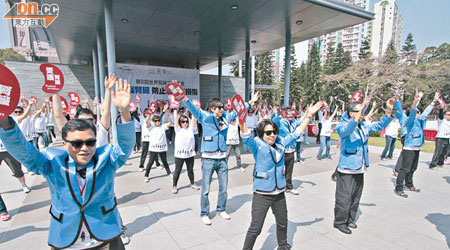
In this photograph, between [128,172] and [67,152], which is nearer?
[67,152]

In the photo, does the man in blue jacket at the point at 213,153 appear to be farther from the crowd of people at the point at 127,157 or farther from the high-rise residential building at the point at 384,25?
the high-rise residential building at the point at 384,25

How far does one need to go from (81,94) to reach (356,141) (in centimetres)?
1589

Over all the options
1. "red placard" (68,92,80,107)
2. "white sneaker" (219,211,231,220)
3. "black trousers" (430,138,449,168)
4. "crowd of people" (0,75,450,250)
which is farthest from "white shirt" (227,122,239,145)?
"black trousers" (430,138,449,168)

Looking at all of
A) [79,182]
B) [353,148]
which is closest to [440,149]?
[353,148]

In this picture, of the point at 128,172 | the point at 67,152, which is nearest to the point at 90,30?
the point at 128,172

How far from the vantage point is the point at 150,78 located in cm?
1379

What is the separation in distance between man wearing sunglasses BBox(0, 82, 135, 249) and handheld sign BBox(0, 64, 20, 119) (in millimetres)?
229

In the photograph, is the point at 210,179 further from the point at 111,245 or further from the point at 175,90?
the point at 111,245

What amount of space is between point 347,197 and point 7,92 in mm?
4270

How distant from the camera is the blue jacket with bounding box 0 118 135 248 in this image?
62.2 inches

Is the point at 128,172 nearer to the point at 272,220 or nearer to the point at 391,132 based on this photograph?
the point at 272,220

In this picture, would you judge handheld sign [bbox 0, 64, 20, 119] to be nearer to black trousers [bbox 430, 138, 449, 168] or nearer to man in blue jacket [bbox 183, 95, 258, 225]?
man in blue jacket [bbox 183, 95, 258, 225]

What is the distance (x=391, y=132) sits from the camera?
877cm

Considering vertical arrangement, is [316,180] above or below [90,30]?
below
